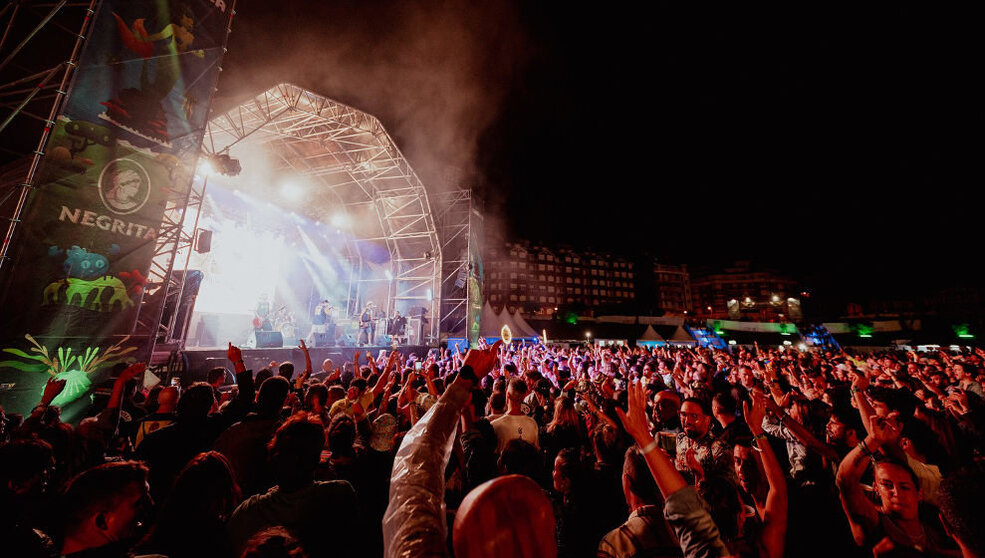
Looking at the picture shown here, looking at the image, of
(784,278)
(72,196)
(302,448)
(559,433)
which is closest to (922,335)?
(784,278)

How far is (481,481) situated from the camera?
2.58 m

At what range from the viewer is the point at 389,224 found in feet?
57.2

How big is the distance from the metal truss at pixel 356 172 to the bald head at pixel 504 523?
12285mm

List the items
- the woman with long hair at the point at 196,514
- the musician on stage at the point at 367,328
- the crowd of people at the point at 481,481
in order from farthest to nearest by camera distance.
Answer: the musician on stage at the point at 367,328 < the woman with long hair at the point at 196,514 < the crowd of people at the point at 481,481

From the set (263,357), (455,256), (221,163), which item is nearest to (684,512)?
(263,357)

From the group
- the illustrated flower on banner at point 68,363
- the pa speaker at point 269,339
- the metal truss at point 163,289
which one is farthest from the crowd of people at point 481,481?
the pa speaker at point 269,339

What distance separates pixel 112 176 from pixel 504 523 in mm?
9235

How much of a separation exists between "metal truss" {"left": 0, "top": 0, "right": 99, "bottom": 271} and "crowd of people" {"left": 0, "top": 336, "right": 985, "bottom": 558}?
488 cm

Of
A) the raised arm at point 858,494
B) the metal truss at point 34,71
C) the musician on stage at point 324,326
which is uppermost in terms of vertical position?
the metal truss at point 34,71

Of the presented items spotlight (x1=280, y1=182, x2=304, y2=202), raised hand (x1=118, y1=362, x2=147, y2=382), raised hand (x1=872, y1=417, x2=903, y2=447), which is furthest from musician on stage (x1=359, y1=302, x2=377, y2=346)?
raised hand (x1=872, y1=417, x2=903, y2=447)

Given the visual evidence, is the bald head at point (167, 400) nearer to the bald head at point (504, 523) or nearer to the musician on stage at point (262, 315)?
the bald head at point (504, 523)

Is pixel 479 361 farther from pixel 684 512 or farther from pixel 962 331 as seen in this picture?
pixel 962 331

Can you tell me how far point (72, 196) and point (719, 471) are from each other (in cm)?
966

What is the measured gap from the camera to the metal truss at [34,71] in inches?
224
